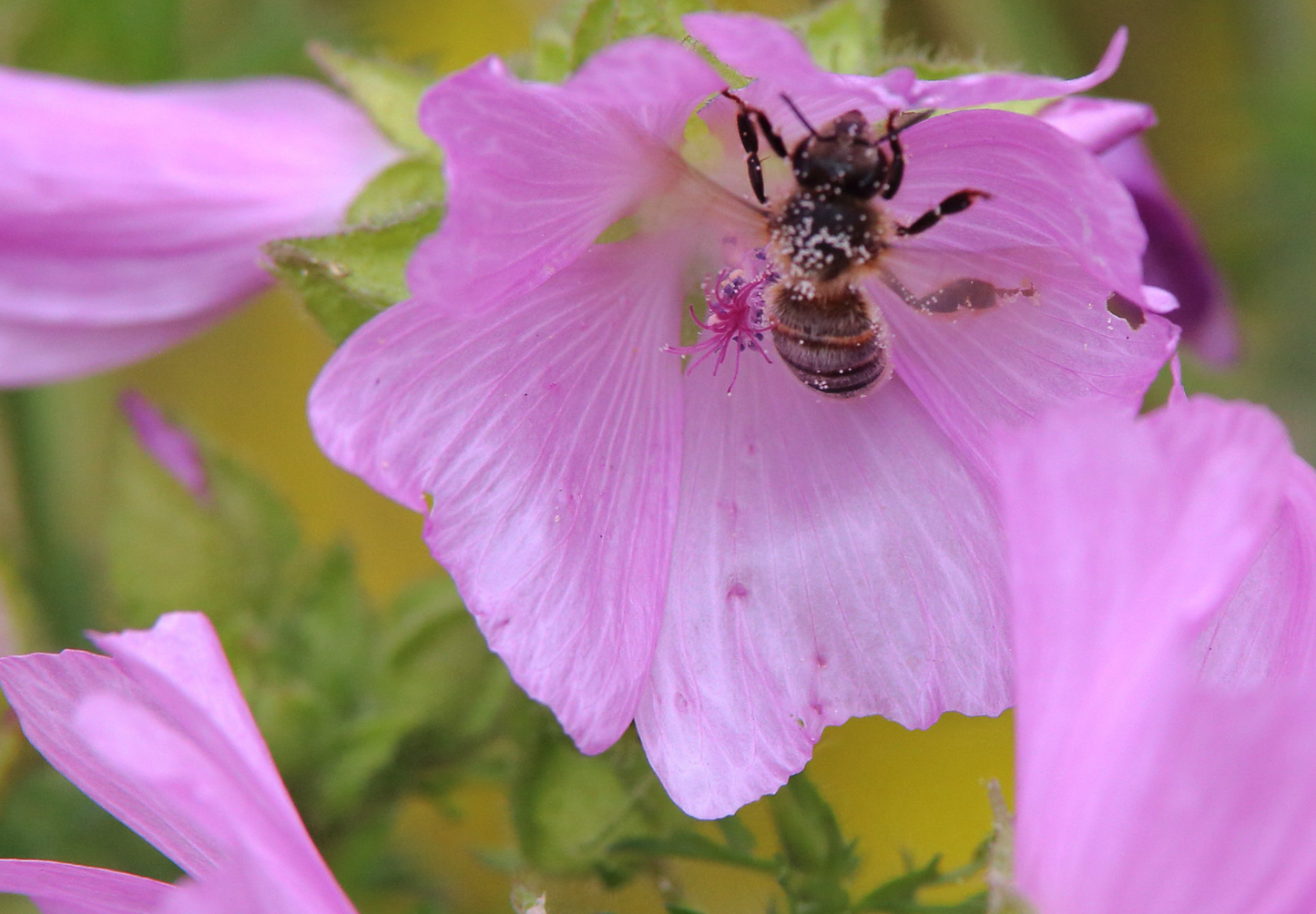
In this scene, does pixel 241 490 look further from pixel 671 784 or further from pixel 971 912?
pixel 971 912

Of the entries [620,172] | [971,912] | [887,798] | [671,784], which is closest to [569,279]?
[620,172]

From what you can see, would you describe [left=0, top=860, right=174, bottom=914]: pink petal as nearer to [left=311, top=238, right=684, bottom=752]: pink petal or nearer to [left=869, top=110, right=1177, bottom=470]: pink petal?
[left=311, top=238, right=684, bottom=752]: pink petal

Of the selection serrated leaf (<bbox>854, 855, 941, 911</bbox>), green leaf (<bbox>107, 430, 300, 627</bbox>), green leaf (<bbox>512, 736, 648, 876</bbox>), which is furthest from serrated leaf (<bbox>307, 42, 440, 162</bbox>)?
serrated leaf (<bbox>854, 855, 941, 911</bbox>)

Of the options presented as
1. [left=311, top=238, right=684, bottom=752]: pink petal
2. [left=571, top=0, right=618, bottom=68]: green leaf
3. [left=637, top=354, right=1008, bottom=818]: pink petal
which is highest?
[left=571, top=0, right=618, bottom=68]: green leaf

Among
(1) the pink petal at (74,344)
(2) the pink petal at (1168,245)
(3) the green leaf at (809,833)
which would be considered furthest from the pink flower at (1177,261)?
(1) the pink petal at (74,344)

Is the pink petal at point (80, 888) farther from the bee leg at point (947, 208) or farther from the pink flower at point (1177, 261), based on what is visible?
the pink flower at point (1177, 261)

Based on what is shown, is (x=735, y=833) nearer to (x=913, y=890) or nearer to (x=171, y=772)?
(x=913, y=890)
